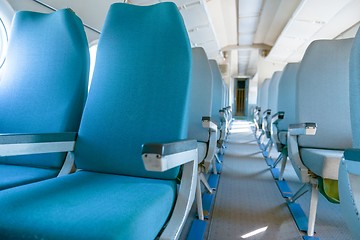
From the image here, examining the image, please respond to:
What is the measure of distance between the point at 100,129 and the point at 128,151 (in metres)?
0.18

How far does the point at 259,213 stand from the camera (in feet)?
6.32

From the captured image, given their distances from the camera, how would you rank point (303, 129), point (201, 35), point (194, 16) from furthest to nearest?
point (201, 35) → point (194, 16) → point (303, 129)

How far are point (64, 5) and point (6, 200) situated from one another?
68.4 inches

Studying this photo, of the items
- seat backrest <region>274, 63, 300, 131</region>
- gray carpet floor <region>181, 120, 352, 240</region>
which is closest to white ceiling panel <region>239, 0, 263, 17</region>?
seat backrest <region>274, 63, 300, 131</region>

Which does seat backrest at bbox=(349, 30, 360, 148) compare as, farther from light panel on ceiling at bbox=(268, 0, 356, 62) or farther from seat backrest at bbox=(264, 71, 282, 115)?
light panel on ceiling at bbox=(268, 0, 356, 62)

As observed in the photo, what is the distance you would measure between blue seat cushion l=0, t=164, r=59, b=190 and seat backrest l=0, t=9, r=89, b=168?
0.06 metres

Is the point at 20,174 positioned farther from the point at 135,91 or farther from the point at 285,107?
the point at 285,107

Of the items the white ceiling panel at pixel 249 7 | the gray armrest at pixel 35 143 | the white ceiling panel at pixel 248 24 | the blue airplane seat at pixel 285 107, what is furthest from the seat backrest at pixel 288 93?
the white ceiling panel at pixel 248 24

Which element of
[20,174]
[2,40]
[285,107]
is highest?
[2,40]

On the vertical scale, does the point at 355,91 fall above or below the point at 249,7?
below

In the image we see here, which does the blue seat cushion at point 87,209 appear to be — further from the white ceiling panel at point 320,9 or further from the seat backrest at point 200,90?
the white ceiling panel at point 320,9

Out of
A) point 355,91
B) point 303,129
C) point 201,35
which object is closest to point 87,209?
point 355,91

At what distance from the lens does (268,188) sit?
2.55 m

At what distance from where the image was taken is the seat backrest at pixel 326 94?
5.69 feet
